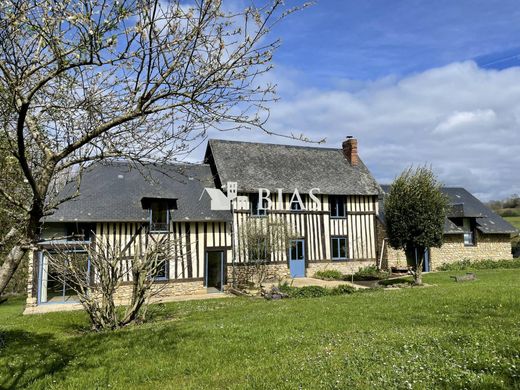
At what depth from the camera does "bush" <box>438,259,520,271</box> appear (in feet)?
76.8

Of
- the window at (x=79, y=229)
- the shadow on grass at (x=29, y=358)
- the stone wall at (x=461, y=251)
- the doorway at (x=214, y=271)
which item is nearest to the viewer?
the shadow on grass at (x=29, y=358)

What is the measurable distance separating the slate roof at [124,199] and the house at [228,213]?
0.04 m

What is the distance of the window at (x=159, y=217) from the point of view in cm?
1658

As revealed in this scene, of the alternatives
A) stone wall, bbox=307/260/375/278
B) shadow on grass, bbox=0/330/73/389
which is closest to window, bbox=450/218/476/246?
stone wall, bbox=307/260/375/278

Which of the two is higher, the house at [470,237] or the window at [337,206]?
the window at [337,206]

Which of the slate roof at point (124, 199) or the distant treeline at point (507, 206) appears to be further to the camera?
the distant treeline at point (507, 206)

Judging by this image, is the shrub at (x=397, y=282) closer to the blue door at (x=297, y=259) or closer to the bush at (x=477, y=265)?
the blue door at (x=297, y=259)

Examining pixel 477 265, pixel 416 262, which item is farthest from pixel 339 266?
pixel 477 265

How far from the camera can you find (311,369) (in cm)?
492

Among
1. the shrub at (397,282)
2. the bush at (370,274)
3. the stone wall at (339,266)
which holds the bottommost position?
the shrub at (397,282)

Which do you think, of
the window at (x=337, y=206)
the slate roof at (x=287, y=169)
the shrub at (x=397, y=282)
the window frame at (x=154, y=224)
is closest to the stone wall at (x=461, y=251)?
the window at (x=337, y=206)

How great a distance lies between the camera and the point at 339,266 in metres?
20.9

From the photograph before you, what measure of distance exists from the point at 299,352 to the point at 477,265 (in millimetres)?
21542

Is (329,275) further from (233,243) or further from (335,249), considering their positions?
(233,243)
